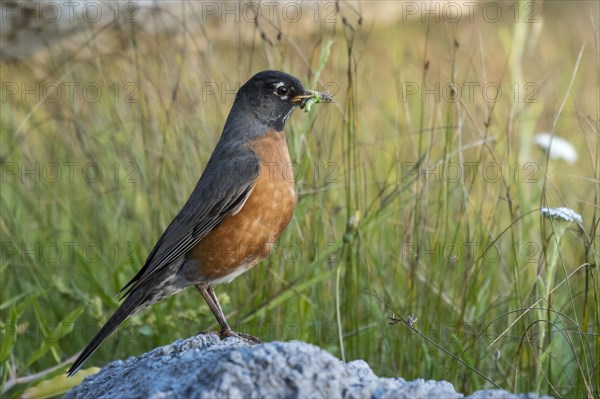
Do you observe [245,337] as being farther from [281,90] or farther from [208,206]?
[281,90]

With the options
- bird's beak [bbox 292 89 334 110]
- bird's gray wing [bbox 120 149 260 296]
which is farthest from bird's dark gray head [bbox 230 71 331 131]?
bird's gray wing [bbox 120 149 260 296]

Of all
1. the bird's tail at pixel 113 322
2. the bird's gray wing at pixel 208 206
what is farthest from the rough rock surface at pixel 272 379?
the bird's gray wing at pixel 208 206

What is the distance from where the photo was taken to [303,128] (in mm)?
4750

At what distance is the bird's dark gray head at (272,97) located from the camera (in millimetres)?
4750

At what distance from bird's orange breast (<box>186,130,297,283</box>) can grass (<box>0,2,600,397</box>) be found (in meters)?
0.31

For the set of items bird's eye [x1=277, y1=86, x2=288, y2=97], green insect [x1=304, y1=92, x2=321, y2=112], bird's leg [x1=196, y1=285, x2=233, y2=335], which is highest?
bird's eye [x1=277, y1=86, x2=288, y2=97]

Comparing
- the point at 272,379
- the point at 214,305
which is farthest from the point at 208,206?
the point at 272,379

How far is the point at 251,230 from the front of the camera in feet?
14.5

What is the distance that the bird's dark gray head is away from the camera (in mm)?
4750

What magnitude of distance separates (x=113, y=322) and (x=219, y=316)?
21.0 inches

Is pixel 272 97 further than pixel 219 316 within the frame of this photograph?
Yes

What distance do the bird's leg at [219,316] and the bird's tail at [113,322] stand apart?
0.33m

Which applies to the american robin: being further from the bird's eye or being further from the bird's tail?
the bird's eye

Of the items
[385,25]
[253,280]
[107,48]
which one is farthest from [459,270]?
[385,25]
